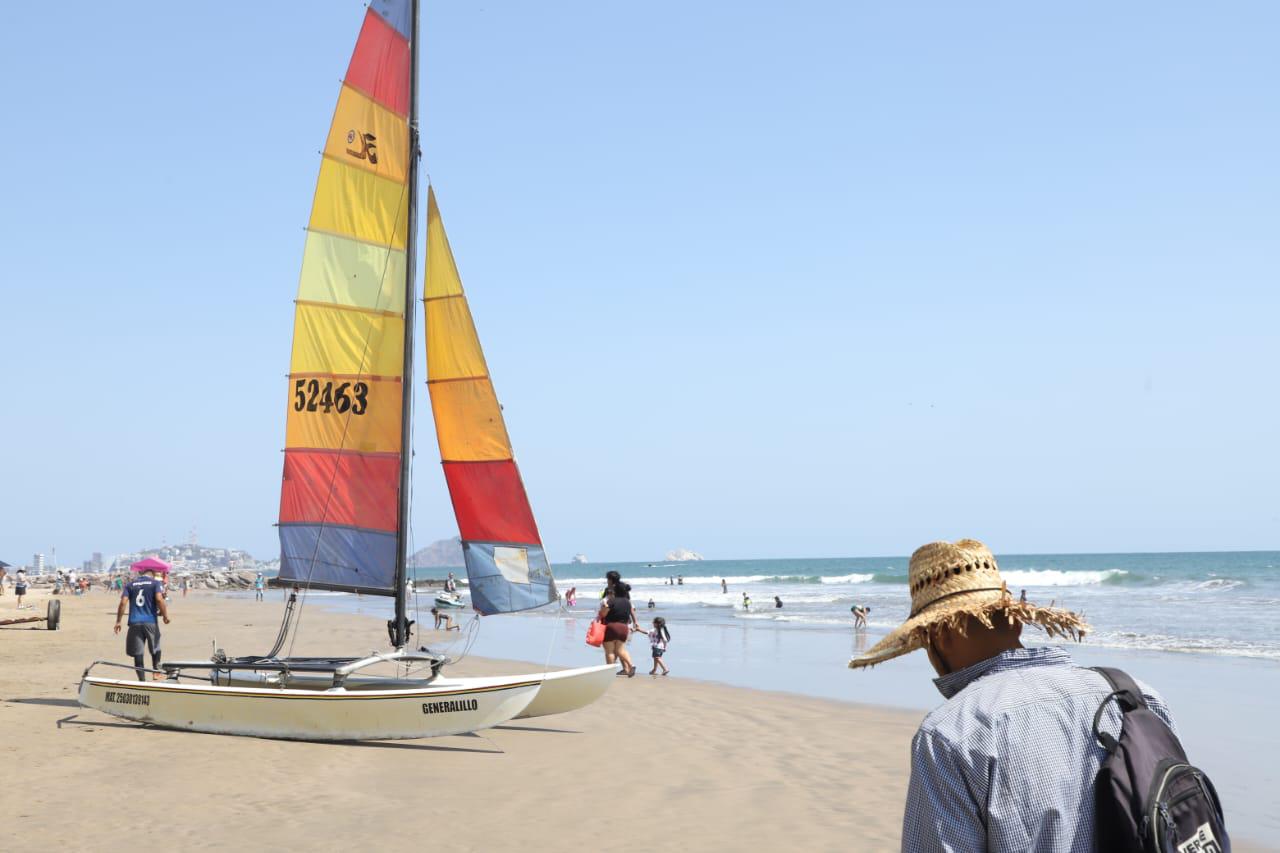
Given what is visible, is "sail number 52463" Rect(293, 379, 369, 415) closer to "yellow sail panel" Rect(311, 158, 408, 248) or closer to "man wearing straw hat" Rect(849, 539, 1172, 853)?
"yellow sail panel" Rect(311, 158, 408, 248)

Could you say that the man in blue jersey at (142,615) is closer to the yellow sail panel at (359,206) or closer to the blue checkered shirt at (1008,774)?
the yellow sail panel at (359,206)

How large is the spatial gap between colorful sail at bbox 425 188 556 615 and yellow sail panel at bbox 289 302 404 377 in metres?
0.49

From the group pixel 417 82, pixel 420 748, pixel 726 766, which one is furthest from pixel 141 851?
pixel 417 82

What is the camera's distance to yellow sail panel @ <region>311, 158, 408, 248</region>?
13.0 m

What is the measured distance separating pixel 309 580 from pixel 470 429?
8.74 ft

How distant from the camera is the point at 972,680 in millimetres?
2363

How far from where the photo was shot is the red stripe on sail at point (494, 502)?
12.5 m

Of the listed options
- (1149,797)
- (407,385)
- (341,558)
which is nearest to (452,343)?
(407,385)

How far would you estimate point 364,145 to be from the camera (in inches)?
520

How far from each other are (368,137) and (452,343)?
280 cm

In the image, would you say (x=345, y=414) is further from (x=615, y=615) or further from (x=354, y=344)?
(x=615, y=615)

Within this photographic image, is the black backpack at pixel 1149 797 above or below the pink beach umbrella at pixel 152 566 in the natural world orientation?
below

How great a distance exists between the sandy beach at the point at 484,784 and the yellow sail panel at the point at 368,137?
6622 millimetres

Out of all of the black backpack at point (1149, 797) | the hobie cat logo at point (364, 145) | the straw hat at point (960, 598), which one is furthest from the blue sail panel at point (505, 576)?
the black backpack at point (1149, 797)
